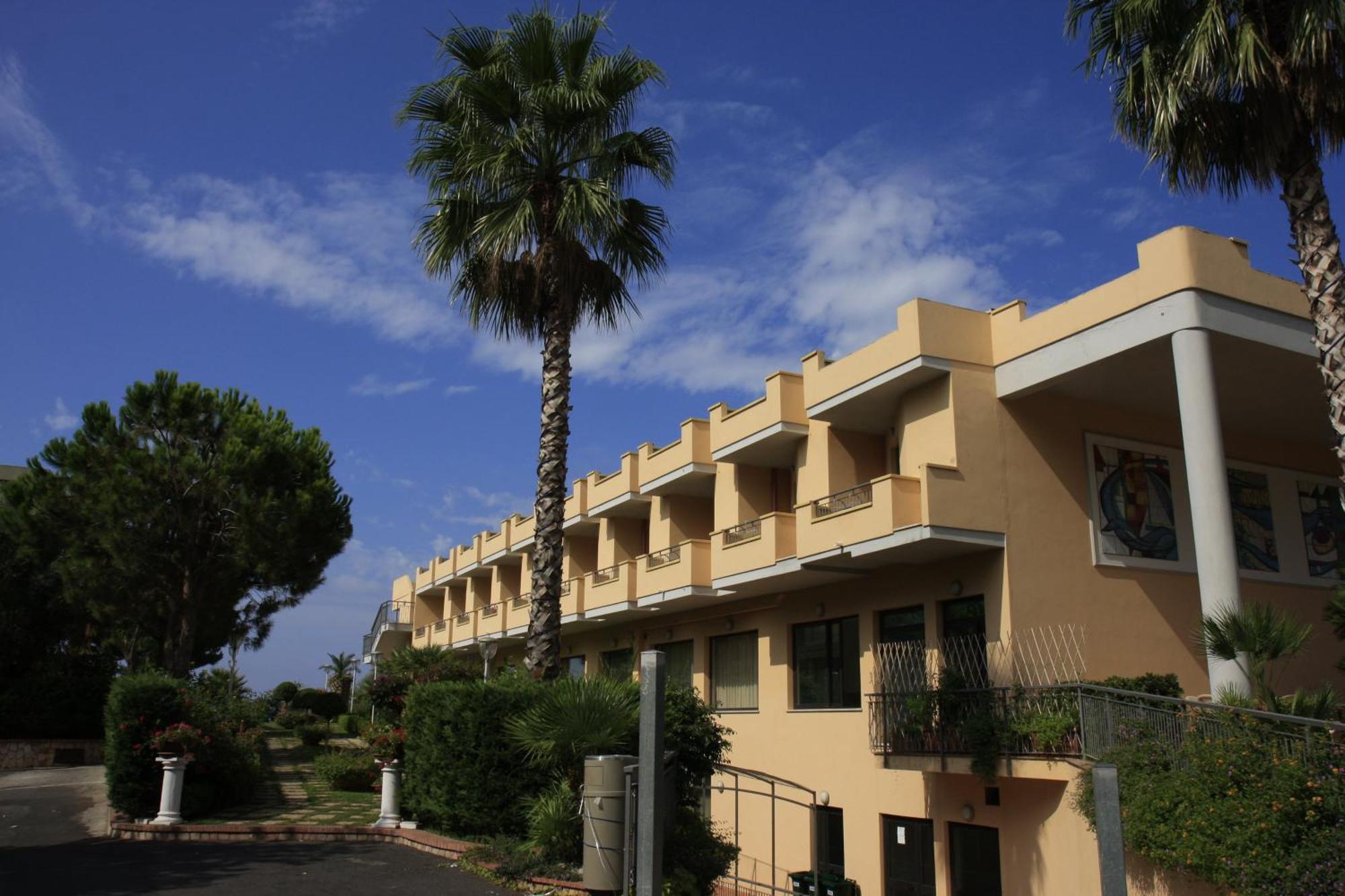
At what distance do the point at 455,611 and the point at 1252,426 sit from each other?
3680cm

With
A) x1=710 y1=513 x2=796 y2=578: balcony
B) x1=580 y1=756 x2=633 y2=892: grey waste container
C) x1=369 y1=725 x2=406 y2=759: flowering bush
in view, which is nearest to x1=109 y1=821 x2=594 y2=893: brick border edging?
x1=369 y1=725 x2=406 y2=759: flowering bush

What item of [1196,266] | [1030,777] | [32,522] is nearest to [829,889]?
[1030,777]

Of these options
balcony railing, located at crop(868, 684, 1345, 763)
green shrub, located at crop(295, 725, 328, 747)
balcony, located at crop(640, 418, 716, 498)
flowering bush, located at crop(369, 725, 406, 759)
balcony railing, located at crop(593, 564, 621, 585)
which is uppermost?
balcony, located at crop(640, 418, 716, 498)

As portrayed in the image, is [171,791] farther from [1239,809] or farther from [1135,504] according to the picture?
[1135,504]

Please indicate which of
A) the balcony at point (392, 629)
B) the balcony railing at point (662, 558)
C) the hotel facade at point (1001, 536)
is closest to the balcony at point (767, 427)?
the hotel facade at point (1001, 536)

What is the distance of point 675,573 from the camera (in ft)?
81.5

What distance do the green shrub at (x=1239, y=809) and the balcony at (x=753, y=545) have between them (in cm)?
902

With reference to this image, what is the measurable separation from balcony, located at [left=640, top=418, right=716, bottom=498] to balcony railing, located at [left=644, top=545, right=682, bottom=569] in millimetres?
1664

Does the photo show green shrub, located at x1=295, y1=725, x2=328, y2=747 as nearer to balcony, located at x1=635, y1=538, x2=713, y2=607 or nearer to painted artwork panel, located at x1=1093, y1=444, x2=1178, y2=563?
balcony, located at x1=635, y1=538, x2=713, y2=607

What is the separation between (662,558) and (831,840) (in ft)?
27.5

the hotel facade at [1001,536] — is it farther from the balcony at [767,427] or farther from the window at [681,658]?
the window at [681,658]

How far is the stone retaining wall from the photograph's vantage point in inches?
1262

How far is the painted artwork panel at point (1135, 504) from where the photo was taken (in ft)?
63.1

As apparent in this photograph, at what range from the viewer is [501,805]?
46.8 feet
